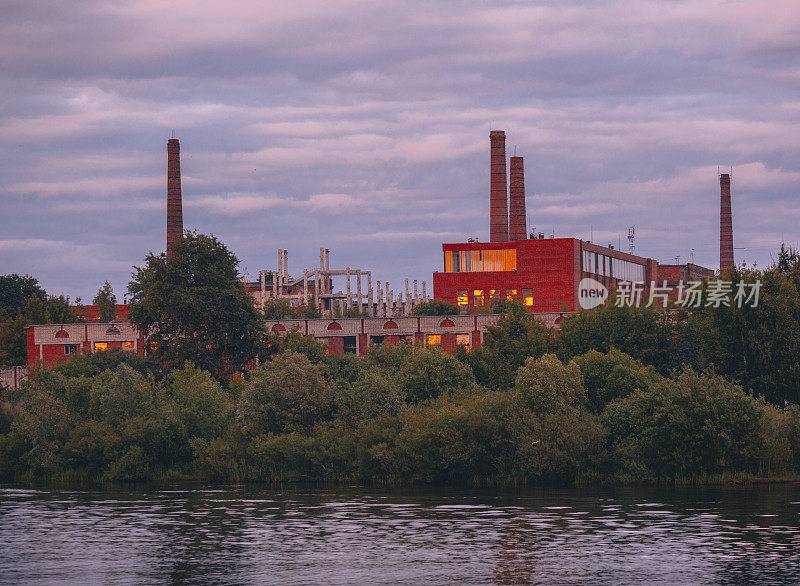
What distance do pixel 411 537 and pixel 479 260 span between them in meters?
98.1

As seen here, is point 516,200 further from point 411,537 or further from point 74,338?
point 411,537

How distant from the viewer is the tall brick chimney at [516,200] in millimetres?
141750

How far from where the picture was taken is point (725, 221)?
15325 centimetres

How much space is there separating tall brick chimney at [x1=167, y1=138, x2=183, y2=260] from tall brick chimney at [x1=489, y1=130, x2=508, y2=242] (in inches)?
1474

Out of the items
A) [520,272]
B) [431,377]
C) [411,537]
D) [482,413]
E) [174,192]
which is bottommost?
[411,537]

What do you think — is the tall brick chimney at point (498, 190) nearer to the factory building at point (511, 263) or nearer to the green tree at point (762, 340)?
the factory building at point (511, 263)

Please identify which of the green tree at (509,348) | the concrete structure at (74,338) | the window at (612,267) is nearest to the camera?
the green tree at (509,348)

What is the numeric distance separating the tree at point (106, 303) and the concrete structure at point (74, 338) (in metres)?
38.8

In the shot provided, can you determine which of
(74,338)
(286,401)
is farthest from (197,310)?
(74,338)

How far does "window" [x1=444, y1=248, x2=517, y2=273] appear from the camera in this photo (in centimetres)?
13575

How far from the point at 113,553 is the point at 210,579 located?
654 centimetres

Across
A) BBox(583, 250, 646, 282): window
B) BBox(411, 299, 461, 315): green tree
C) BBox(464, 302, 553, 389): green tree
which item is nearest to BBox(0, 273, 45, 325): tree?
BBox(411, 299, 461, 315): green tree

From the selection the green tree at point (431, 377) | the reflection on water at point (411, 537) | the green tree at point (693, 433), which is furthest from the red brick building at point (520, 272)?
the reflection on water at point (411, 537)

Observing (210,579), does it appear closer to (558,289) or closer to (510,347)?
(510,347)
